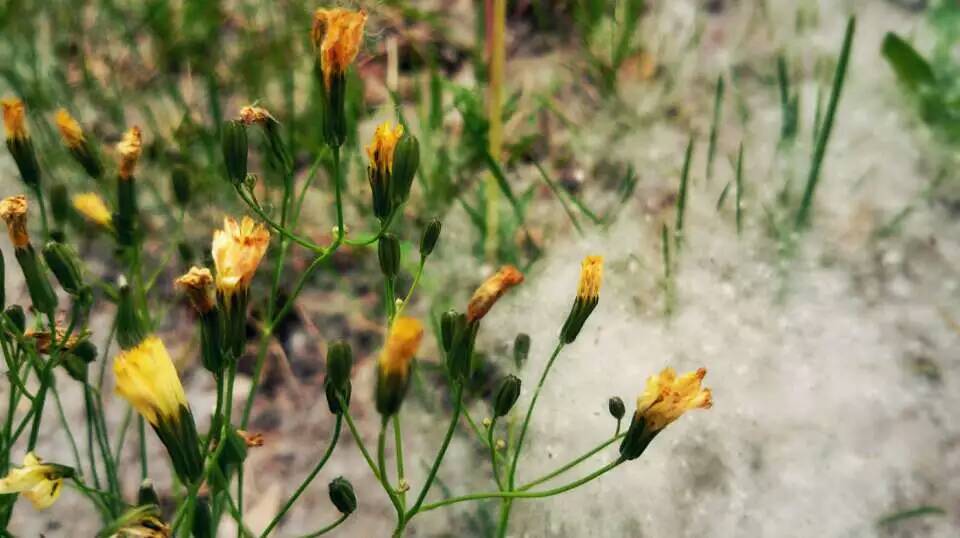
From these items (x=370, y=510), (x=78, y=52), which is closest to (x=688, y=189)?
(x=370, y=510)

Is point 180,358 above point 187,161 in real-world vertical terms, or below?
below

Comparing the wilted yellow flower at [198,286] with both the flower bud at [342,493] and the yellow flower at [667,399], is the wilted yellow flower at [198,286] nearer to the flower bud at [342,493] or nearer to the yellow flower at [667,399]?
the flower bud at [342,493]

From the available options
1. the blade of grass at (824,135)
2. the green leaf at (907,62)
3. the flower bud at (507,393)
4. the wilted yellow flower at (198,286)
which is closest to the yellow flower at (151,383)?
the wilted yellow flower at (198,286)

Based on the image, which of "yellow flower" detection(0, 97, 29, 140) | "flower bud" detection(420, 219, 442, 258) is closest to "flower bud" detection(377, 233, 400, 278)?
"flower bud" detection(420, 219, 442, 258)

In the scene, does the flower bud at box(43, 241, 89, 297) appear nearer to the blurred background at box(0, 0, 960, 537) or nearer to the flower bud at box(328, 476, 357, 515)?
the blurred background at box(0, 0, 960, 537)

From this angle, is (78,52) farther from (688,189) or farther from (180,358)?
(688,189)
